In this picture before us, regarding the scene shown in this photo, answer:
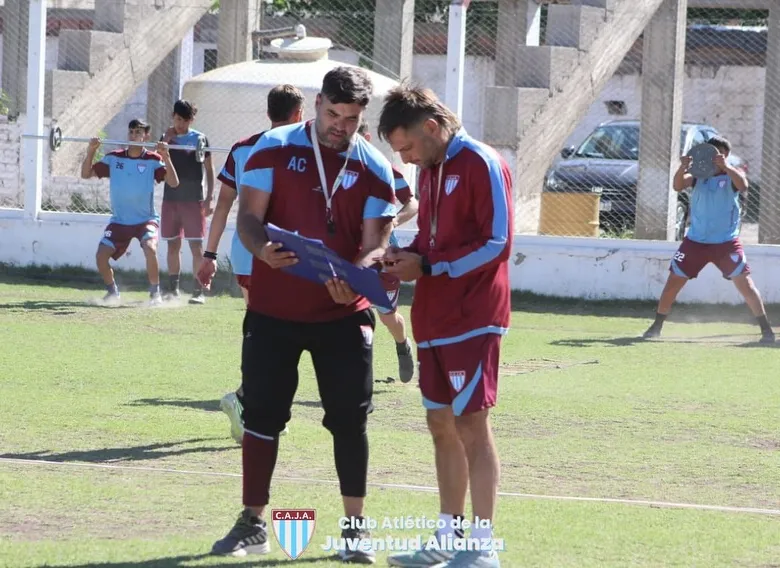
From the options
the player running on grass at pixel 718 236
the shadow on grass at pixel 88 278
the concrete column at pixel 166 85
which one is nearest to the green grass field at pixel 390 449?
the player running on grass at pixel 718 236

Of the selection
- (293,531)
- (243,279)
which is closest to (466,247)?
(293,531)

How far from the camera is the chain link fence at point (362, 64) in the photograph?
57.8 ft

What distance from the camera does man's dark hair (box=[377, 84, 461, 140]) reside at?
223 inches

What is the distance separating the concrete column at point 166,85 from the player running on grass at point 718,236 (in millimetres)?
9567

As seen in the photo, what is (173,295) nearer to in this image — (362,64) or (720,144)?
(720,144)

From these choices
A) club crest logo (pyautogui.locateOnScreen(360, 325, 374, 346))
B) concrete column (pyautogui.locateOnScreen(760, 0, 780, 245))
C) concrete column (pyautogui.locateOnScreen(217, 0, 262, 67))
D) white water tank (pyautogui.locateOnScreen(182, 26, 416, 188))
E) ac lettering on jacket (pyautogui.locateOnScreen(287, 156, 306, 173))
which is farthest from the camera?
concrete column (pyautogui.locateOnScreen(217, 0, 262, 67))

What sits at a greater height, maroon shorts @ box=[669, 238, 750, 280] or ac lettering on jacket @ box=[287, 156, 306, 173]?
ac lettering on jacket @ box=[287, 156, 306, 173]

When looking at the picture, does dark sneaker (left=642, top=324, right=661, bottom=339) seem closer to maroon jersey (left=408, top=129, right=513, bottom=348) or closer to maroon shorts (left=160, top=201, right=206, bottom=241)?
maroon shorts (left=160, top=201, right=206, bottom=241)

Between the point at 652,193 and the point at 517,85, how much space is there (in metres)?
2.22

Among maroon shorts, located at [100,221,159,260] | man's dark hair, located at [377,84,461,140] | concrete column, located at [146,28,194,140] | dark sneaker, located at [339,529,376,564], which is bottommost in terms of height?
dark sneaker, located at [339,529,376,564]

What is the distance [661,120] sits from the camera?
17609mm

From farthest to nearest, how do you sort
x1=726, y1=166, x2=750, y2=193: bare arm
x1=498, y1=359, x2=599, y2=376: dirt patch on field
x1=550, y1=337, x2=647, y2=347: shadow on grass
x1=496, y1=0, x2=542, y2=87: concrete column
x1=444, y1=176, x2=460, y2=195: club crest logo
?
x1=496, y1=0, x2=542, y2=87: concrete column, x1=726, y1=166, x2=750, y2=193: bare arm, x1=550, y1=337, x2=647, y2=347: shadow on grass, x1=498, y1=359, x2=599, y2=376: dirt patch on field, x1=444, y1=176, x2=460, y2=195: club crest logo

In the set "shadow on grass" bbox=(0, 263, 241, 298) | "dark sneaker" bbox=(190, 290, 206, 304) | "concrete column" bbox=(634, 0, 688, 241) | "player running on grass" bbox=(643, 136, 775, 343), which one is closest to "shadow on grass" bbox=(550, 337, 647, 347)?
"player running on grass" bbox=(643, 136, 775, 343)

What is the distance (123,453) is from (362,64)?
52.6 ft
